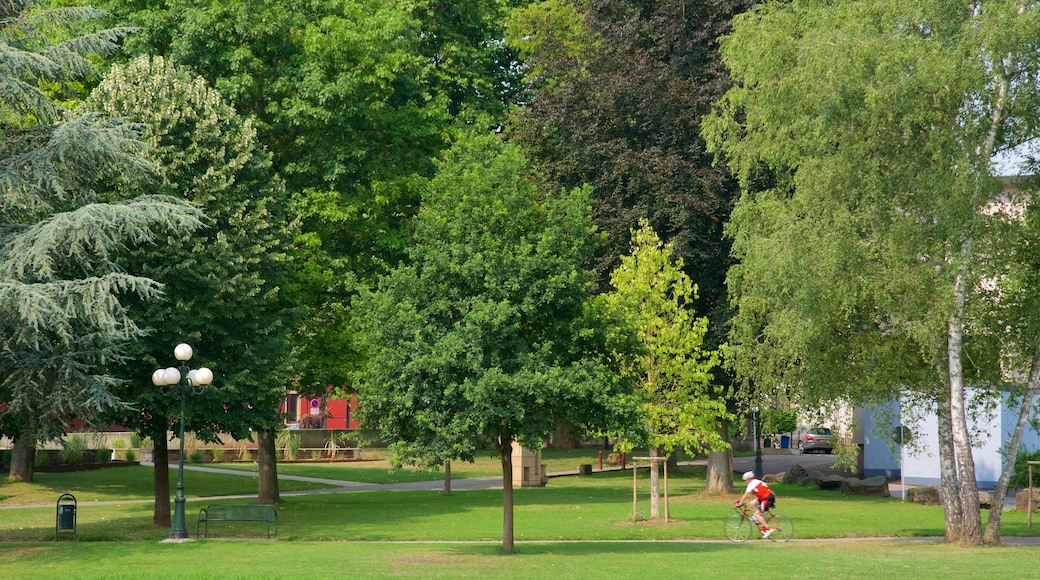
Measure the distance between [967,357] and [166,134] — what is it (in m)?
21.3

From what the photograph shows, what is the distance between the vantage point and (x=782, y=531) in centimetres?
2752

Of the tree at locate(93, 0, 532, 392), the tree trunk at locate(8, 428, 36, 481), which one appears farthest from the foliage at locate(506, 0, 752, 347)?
the tree trunk at locate(8, 428, 36, 481)

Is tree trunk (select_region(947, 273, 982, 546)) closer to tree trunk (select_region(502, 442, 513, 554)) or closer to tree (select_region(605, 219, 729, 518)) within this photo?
tree (select_region(605, 219, 729, 518))

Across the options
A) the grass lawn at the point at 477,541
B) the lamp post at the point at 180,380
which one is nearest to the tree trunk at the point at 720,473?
the grass lawn at the point at 477,541

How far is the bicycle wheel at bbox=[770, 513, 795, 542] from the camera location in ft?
89.9

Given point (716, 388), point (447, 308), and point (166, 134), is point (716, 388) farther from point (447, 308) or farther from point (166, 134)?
point (166, 134)

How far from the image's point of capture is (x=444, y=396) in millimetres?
23719

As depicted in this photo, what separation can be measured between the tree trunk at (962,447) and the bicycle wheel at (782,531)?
383 cm

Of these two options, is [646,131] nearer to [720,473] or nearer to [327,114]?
[327,114]

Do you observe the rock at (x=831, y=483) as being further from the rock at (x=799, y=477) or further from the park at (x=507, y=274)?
the park at (x=507, y=274)

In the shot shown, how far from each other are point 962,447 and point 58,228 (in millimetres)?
20539

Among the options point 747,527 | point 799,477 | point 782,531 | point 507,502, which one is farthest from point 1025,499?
point 507,502

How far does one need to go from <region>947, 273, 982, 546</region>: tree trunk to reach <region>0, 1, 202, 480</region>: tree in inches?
678

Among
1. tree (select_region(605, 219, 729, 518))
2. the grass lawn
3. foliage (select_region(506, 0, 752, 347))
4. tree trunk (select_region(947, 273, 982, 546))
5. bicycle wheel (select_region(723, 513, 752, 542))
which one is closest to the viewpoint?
the grass lawn
